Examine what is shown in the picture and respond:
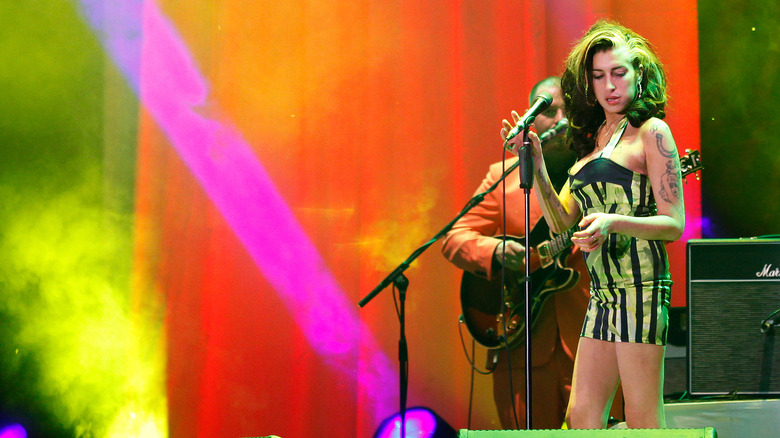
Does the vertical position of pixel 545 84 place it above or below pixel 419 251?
above

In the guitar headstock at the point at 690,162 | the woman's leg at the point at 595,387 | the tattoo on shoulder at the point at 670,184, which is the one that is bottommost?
the woman's leg at the point at 595,387

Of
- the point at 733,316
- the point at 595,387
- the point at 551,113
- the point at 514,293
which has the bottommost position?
the point at 514,293

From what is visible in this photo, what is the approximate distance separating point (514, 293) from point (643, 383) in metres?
1.31

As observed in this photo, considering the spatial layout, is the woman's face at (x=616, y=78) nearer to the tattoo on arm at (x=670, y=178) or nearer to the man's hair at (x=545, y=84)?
the tattoo on arm at (x=670, y=178)

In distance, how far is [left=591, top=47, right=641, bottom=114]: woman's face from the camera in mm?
1985

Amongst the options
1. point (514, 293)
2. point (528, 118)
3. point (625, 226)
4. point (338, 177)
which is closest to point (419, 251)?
point (514, 293)

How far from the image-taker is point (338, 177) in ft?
11.7

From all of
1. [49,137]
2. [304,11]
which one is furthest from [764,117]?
[49,137]

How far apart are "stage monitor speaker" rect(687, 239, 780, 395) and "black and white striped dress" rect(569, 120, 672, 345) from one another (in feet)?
2.63

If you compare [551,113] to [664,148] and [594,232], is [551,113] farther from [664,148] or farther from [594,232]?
[594,232]

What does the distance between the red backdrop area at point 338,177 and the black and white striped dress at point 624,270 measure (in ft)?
5.00

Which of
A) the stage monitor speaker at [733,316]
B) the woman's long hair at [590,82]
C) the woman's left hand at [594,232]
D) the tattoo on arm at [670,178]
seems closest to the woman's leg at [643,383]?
the woman's left hand at [594,232]

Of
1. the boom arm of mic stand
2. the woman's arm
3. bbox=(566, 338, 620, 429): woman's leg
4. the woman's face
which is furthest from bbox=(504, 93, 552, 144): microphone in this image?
bbox=(566, 338, 620, 429): woman's leg

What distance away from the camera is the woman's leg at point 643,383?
1.84 m
